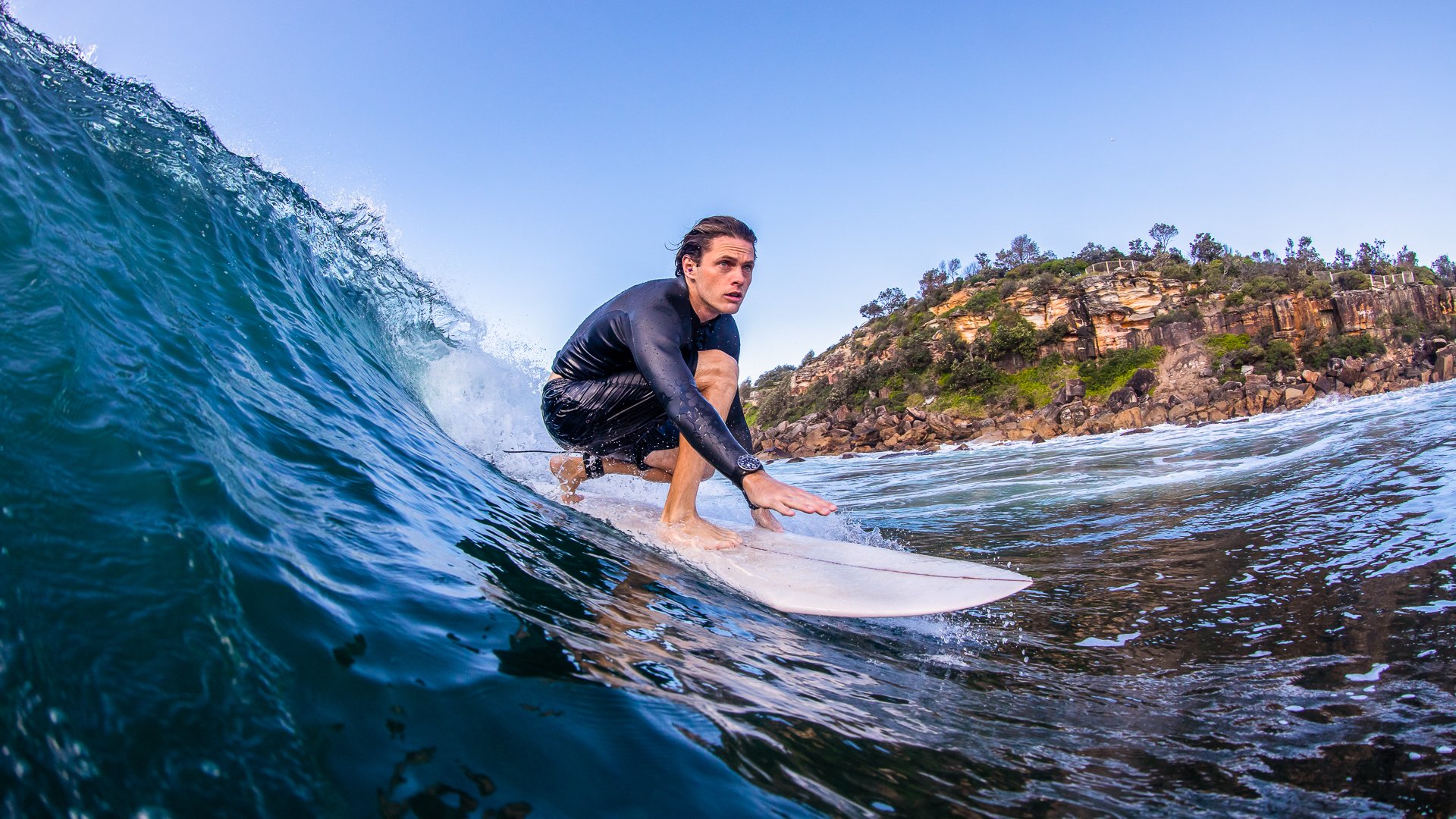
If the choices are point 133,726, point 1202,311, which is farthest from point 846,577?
point 1202,311

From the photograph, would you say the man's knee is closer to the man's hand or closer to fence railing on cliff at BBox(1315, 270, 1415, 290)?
the man's hand

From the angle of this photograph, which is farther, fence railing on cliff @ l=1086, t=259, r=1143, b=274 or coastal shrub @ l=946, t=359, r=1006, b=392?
fence railing on cliff @ l=1086, t=259, r=1143, b=274

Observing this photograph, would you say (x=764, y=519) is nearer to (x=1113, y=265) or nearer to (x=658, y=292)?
(x=658, y=292)

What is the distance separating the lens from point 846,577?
8.40 ft

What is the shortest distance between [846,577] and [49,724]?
214cm

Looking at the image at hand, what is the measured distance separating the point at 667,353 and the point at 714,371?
2.00 feet

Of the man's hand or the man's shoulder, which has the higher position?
the man's shoulder

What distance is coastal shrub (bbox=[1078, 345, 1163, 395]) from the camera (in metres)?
35.6

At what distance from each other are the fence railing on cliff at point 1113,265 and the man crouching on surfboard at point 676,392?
147 feet

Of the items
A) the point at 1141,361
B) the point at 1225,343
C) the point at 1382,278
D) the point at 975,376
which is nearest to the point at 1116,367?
the point at 1141,361

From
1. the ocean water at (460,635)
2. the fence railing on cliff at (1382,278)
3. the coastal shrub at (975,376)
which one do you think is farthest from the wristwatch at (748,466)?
the fence railing on cliff at (1382,278)

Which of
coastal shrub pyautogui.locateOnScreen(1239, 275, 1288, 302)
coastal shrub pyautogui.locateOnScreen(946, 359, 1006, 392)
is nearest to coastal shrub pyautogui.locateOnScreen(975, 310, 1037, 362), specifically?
coastal shrub pyautogui.locateOnScreen(946, 359, 1006, 392)

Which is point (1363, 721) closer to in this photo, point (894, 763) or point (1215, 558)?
point (894, 763)

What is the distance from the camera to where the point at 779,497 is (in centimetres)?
242
